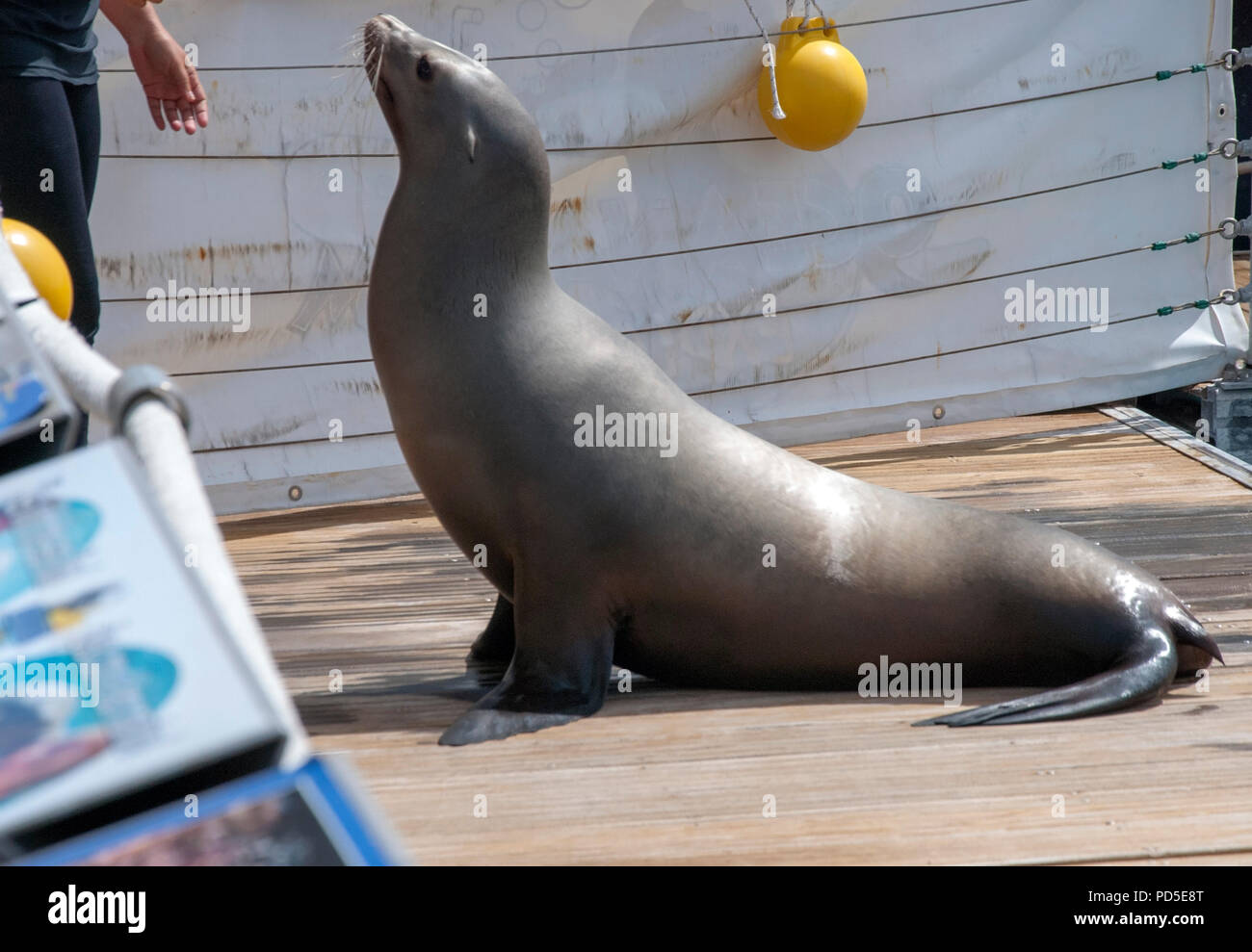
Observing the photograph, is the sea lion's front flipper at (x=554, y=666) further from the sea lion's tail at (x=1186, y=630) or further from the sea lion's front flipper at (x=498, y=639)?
the sea lion's tail at (x=1186, y=630)

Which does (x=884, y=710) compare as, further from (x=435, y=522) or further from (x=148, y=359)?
(x=148, y=359)

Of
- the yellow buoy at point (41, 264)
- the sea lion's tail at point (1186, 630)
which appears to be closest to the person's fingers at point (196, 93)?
the yellow buoy at point (41, 264)

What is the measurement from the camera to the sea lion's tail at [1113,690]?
2.29 metres

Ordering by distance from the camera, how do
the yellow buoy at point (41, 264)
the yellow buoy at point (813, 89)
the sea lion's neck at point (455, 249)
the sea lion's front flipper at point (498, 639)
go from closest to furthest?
the yellow buoy at point (41, 264) → the sea lion's neck at point (455, 249) → the sea lion's front flipper at point (498, 639) → the yellow buoy at point (813, 89)

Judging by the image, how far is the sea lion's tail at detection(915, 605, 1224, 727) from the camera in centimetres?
229

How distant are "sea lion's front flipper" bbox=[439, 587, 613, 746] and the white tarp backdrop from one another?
227 centimetres

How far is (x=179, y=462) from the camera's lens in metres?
0.71

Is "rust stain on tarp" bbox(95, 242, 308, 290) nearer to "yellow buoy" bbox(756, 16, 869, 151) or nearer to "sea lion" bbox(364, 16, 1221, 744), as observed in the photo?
"yellow buoy" bbox(756, 16, 869, 151)

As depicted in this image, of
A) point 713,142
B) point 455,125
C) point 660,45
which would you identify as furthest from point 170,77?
point 713,142

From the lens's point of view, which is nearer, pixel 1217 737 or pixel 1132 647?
pixel 1217 737

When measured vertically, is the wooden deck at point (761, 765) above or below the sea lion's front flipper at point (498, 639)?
below

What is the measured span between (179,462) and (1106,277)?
5.40 metres

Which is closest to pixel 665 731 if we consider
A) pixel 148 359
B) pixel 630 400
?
pixel 630 400

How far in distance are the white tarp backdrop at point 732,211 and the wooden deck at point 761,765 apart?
1364mm
